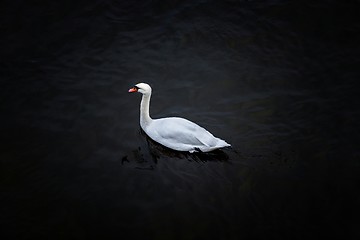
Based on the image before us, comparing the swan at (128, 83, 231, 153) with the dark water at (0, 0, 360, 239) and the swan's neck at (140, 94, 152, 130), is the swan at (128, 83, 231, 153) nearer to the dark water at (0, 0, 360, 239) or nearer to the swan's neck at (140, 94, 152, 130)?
the swan's neck at (140, 94, 152, 130)

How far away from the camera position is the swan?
27.3 feet

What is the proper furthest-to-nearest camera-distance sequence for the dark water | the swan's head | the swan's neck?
the swan's neck < the swan's head < the dark water

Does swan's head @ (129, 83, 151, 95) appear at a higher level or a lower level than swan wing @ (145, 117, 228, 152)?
higher

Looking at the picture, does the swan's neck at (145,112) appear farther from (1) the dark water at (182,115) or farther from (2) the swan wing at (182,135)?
(1) the dark water at (182,115)

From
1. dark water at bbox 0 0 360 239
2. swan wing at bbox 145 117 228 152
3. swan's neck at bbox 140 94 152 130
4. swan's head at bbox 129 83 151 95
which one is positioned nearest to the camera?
dark water at bbox 0 0 360 239

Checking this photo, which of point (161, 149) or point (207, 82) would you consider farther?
point (207, 82)

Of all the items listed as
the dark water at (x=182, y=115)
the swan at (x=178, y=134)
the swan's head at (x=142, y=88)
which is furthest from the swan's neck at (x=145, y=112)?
the dark water at (x=182, y=115)

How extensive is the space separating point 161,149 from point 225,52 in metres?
3.47

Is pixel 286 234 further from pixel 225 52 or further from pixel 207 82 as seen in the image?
pixel 225 52

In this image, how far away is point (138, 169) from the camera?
8281 mm

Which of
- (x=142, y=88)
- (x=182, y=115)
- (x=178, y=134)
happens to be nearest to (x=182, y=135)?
(x=178, y=134)

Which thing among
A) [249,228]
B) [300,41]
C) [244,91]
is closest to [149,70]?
[244,91]

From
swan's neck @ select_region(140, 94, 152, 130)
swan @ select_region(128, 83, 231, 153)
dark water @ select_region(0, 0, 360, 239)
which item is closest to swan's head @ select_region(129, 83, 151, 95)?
swan @ select_region(128, 83, 231, 153)

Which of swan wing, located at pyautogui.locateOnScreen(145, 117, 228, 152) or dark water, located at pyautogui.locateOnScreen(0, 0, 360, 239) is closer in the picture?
dark water, located at pyautogui.locateOnScreen(0, 0, 360, 239)
